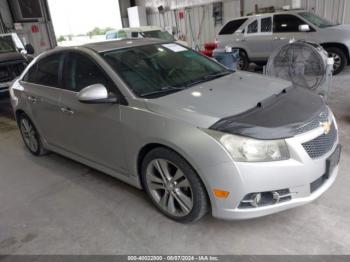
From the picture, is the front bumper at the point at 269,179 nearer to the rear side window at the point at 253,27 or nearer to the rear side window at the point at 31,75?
the rear side window at the point at 31,75

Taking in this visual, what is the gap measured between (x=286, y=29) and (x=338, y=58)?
1429 mm

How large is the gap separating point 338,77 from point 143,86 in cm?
618

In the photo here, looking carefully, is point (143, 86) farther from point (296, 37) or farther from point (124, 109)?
point (296, 37)

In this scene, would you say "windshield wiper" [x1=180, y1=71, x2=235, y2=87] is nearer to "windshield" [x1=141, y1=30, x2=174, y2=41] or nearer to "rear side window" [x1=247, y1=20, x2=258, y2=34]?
"rear side window" [x1=247, y1=20, x2=258, y2=34]

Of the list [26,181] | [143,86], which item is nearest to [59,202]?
[26,181]

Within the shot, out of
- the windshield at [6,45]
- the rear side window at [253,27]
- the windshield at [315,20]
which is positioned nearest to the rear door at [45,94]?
the windshield at [6,45]

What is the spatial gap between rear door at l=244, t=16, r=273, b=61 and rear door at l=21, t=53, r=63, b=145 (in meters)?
6.10

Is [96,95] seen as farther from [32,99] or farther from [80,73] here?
[32,99]

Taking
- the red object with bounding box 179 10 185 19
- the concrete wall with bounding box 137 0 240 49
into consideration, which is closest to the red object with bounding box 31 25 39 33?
the concrete wall with bounding box 137 0 240 49

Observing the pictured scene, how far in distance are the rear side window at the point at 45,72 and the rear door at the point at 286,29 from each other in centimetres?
585

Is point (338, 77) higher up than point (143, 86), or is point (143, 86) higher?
point (143, 86)

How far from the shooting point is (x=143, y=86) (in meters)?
2.56

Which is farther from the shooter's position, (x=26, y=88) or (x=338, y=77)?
(x=338, y=77)

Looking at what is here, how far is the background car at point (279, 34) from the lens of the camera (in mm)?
7168
